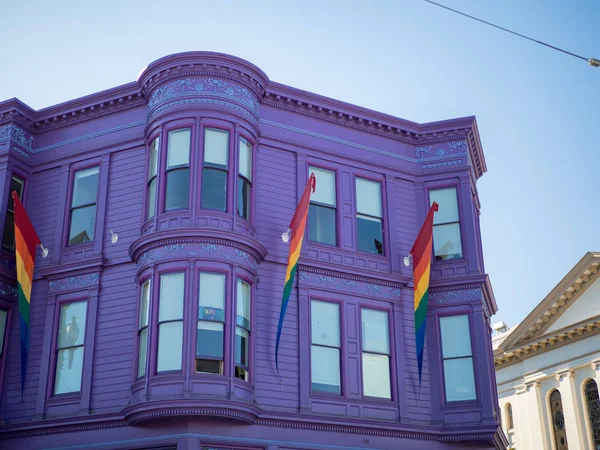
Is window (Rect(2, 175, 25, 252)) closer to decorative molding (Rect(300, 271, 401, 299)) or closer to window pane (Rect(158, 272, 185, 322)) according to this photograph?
window pane (Rect(158, 272, 185, 322))

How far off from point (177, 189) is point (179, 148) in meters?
1.27

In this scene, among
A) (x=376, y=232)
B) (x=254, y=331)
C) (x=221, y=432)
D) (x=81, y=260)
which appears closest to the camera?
(x=221, y=432)

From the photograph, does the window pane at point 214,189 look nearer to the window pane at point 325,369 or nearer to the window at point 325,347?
the window at point 325,347

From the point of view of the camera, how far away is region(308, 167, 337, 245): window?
82.3 ft

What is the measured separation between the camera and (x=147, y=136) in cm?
2462

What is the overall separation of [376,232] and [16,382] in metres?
11.2

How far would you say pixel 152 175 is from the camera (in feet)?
78.7

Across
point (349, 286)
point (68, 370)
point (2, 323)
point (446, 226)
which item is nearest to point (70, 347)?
point (68, 370)

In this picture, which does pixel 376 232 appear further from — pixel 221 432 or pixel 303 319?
pixel 221 432

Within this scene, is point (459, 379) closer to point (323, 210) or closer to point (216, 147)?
point (323, 210)

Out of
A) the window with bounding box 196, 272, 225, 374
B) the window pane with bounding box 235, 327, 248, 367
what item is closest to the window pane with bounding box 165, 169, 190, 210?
the window with bounding box 196, 272, 225, 374

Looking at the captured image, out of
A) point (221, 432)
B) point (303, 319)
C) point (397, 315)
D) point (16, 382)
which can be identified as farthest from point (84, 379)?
point (397, 315)

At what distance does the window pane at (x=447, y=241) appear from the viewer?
26141 mm

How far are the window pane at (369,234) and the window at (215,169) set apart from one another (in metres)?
4.70
